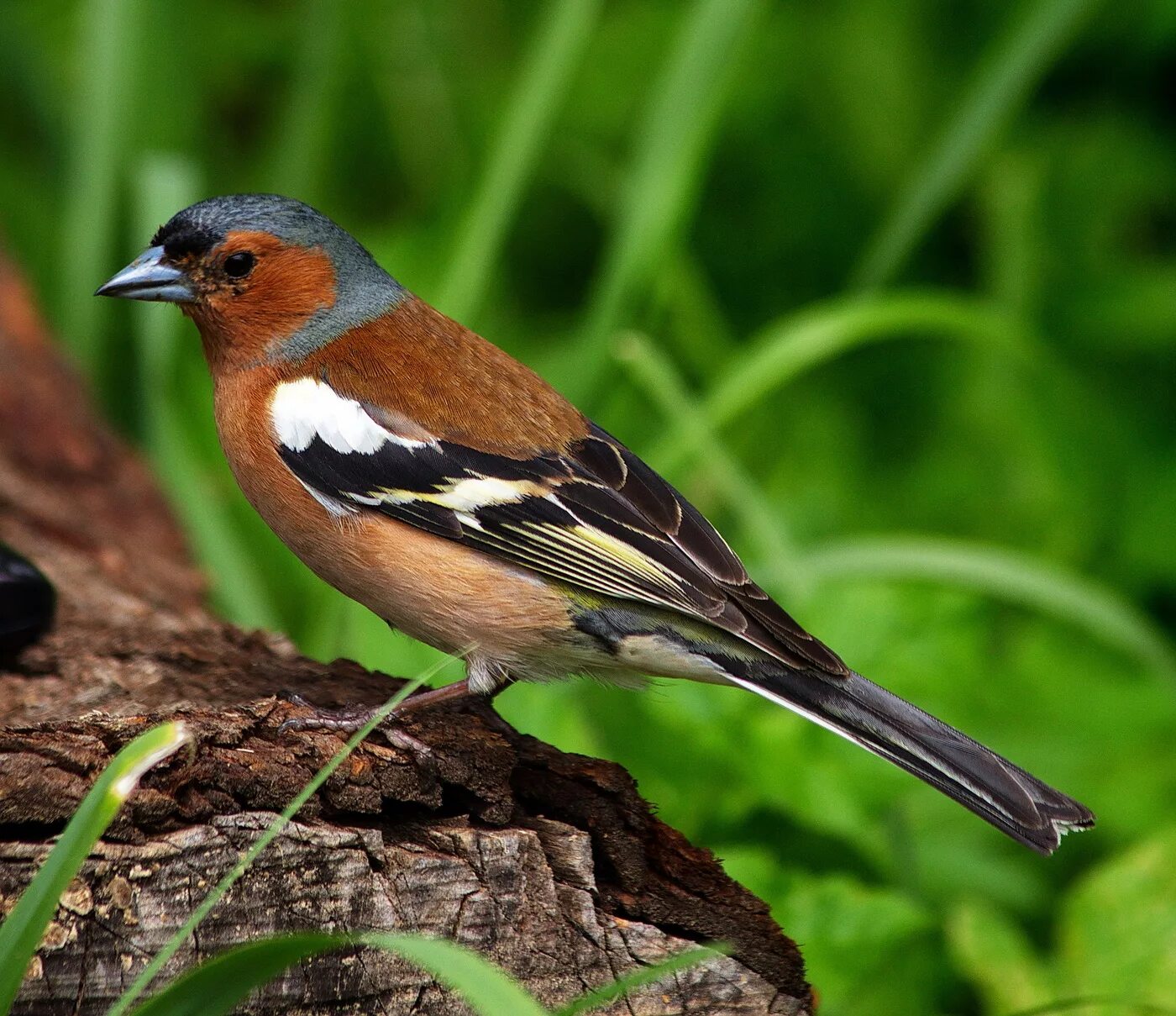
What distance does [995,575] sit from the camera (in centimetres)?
360

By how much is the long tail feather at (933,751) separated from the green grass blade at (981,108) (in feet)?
7.52

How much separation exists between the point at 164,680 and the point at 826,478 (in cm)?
266

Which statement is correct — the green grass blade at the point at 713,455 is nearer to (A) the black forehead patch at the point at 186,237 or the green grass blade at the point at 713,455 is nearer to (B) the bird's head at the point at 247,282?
(B) the bird's head at the point at 247,282

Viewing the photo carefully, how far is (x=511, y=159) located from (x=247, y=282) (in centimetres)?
127

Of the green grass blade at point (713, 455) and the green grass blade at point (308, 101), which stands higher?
the green grass blade at point (308, 101)

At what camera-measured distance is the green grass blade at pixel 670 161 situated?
3844mm

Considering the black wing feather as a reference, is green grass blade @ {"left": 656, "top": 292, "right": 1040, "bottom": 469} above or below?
above

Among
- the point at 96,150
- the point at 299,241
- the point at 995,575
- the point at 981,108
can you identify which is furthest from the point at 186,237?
the point at 981,108

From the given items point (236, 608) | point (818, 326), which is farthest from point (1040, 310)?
point (236, 608)

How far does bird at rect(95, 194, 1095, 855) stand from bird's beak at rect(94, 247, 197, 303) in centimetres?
7

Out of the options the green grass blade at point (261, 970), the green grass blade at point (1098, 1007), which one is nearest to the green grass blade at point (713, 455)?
the green grass blade at point (1098, 1007)

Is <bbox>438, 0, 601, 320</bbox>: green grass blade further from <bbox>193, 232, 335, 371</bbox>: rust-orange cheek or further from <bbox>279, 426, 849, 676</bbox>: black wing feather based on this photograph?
<bbox>279, 426, 849, 676</bbox>: black wing feather

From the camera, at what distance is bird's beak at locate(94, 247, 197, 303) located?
2883 mm

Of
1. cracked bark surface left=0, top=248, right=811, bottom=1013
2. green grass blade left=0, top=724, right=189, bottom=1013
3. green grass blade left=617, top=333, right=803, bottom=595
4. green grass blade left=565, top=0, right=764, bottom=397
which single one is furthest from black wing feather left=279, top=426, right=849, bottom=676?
green grass blade left=565, top=0, right=764, bottom=397
